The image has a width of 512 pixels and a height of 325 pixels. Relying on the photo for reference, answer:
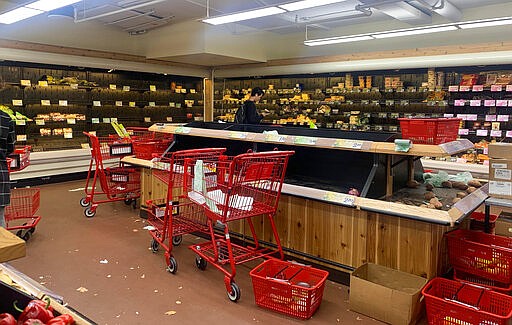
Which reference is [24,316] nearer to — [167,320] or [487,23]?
[167,320]

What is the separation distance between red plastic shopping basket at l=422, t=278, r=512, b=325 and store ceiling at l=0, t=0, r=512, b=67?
4890 millimetres

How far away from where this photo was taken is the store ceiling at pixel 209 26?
755cm

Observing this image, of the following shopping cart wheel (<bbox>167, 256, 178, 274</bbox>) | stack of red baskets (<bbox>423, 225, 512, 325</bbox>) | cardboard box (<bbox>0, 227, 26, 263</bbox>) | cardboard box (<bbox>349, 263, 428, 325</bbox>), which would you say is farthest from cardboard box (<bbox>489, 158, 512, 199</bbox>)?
cardboard box (<bbox>0, 227, 26, 263</bbox>)

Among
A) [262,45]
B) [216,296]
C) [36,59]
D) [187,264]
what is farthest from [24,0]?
[216,296]

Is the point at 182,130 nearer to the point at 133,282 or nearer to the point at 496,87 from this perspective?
the point at 133,282

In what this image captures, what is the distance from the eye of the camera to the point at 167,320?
3051 millimetres

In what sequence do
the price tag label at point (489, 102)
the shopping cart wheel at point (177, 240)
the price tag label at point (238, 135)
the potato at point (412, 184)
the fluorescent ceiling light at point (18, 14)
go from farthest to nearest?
the price tag label at point (489, 102) < the fluorescent ceiling light at point (18, 14) < the shopping cart wheel at point (177, 240) < the price tag label at point (238, 135) < the potato at point (412, 184)

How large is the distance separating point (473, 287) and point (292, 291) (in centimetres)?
136

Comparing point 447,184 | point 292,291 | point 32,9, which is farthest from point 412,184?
point 32,9

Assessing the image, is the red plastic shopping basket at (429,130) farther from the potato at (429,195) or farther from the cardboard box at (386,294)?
the cardboard box at (386,294)

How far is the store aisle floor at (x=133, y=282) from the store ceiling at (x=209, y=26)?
406 centimetres

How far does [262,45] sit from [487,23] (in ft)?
19.2

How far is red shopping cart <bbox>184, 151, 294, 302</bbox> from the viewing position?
11.1ft

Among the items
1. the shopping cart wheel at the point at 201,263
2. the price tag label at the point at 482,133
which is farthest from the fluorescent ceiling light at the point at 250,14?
the price tag label at the point at 482,133
